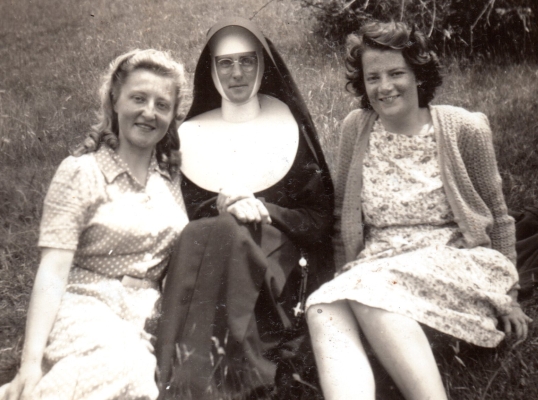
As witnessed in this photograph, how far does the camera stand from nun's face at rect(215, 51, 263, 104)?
11.4 ft

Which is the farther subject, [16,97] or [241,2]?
[241,2]

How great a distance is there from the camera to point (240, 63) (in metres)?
3.46

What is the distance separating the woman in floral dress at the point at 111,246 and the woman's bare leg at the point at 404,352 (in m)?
0.96

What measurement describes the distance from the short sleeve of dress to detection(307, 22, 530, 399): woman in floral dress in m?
1.10

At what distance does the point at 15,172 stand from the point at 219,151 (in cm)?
201

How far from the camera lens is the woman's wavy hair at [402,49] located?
3.15 metres

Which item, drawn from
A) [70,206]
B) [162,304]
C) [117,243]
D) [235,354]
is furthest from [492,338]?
[70,206]

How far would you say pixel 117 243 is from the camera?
290 centimetres

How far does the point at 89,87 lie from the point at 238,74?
225cm

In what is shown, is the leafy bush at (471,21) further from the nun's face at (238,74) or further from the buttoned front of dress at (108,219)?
the buttoned front of dress at (108,219)

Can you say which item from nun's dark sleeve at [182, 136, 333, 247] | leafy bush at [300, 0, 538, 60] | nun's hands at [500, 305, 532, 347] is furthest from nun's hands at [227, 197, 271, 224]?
leafy bush at [300, 0, 538, 60]

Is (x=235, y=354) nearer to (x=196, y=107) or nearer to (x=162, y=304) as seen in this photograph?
(x=162, y=304)

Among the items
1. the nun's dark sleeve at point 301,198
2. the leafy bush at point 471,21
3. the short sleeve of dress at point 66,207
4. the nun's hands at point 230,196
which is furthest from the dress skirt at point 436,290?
the leafy bush at point 471,21

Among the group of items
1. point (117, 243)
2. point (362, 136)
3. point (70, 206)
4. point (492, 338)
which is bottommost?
point (492, 338)
